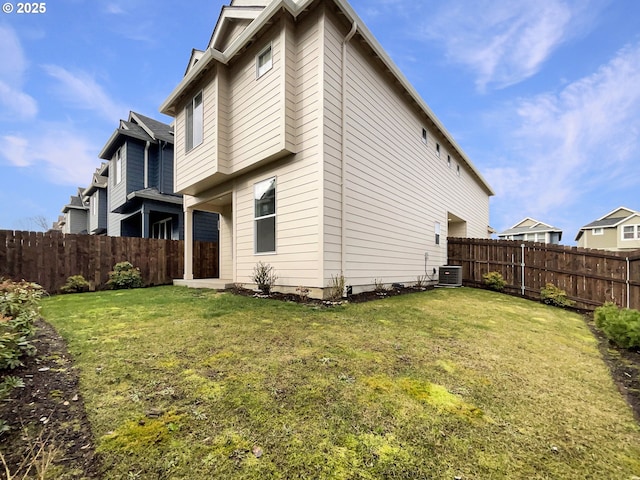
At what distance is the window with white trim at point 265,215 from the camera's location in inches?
271

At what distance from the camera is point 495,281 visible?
380 inches

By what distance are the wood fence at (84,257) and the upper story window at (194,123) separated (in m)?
3.99

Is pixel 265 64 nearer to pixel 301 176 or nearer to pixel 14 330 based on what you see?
pixel 301 176

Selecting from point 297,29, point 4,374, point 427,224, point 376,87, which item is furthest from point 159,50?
point 4,374

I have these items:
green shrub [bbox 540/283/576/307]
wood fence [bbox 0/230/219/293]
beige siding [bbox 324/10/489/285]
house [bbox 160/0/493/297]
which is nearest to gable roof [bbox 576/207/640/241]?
beige siding [bbox 324/10/489/285]

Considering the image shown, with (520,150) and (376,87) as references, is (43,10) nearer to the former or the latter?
(376,87)

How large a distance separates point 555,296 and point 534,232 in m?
30.8

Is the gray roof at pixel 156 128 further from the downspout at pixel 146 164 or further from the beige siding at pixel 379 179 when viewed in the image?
the beige siding at pixel 379 179

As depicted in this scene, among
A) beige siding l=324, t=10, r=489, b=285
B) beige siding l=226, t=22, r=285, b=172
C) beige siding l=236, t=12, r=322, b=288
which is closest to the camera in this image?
beige siding l=236, t=12, r=322, b=288

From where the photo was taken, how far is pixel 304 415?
1915 millimetres

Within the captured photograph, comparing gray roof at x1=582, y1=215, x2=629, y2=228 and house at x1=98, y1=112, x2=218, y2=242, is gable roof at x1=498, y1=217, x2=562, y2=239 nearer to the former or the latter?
gray roof at x1=582, y1=215, x2=629, y2=228

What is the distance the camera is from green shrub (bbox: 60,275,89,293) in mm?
8312

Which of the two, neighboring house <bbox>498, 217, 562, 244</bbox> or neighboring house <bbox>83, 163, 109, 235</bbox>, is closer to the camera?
neighboring house <bbox>83, 163, 109, 235</bbox>

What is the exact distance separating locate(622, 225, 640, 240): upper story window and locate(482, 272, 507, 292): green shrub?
2620 centimetres
